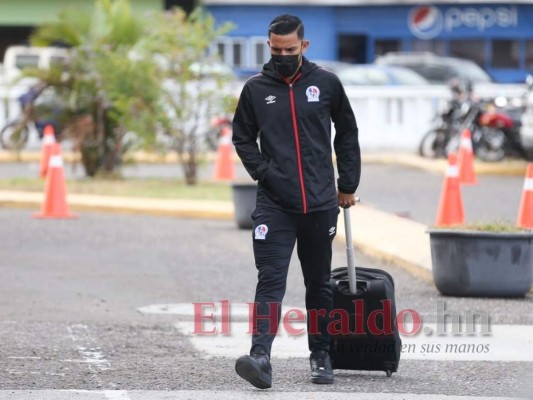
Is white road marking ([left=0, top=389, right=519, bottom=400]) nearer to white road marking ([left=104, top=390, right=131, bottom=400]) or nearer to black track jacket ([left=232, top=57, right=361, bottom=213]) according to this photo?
white road marking ([left=104, top=390, right=131, bottom=400])

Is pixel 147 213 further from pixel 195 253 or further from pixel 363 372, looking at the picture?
pixel 363 372

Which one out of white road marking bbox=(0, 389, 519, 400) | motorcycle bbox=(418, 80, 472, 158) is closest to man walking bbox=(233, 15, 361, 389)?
white road marking bbox=(0, 389, 519, 400)

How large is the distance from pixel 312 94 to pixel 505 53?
46.5 metres

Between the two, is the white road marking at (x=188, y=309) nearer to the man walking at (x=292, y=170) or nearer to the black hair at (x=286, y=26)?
the man walking at (x=292, y=170)

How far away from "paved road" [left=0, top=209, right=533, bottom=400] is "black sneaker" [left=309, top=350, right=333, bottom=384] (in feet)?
0.22

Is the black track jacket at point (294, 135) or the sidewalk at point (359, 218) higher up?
the black track jacket at point (294, 135)

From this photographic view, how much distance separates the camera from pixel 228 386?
7.30 meters

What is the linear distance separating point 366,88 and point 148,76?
33.2 feet

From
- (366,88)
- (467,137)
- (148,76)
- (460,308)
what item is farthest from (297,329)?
(366,88)

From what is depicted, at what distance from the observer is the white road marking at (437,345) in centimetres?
850

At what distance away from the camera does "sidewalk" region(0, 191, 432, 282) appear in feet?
42.5

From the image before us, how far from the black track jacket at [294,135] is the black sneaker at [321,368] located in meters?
0.77

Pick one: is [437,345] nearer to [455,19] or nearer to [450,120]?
[450,120]

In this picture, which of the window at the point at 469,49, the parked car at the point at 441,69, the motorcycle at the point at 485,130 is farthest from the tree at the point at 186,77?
the window at the point at 469,49
